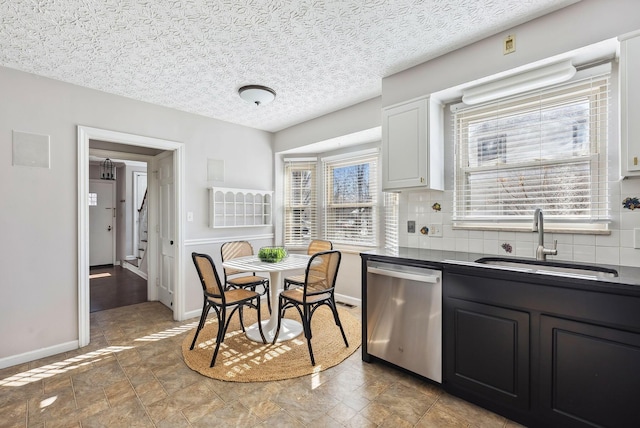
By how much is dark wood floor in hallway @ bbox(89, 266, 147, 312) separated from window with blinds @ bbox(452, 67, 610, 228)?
460 cm

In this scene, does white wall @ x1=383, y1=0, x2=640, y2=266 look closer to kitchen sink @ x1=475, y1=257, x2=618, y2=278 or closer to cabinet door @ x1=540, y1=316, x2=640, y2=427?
kitchen sink @ x1=475, y1=257, x2=618, y2=278

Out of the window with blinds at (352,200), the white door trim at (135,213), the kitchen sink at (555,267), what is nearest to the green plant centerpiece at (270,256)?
the window with blinds at (352,200)

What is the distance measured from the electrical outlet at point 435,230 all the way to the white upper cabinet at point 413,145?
0.34 meters

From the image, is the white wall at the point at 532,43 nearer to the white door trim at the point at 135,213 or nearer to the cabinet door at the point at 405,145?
the cabinet door at the point at 405,145

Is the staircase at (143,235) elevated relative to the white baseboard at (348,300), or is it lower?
elevated

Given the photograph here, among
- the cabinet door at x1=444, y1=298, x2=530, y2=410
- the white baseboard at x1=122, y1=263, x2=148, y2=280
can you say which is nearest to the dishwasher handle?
the cabinet door at x1=444, y1=298, x2=530, y2=410

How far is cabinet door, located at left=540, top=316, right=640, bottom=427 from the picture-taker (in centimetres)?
146

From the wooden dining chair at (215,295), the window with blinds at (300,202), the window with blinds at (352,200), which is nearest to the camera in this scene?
the wooden dining chair at (215,295)

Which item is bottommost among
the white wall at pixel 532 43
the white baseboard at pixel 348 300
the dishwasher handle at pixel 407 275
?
the white baseboard at pixel 348 300

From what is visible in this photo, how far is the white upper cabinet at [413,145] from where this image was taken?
8.36 ft

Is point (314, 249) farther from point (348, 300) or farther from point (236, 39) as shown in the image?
point (236, 39)

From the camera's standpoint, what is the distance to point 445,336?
2061 mm

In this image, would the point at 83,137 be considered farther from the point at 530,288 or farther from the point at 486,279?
the point at 530,288

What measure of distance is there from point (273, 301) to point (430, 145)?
6.97ft
